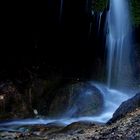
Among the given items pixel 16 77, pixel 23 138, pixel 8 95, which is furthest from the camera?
pixel 16 77

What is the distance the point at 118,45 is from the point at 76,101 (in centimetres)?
465

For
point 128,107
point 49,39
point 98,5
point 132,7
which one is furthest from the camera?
point 132,7

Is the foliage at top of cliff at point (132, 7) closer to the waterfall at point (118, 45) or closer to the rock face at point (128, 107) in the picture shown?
the waterfall at point (118, 45)

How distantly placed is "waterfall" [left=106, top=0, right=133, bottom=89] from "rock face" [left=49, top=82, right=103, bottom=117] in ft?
8.08

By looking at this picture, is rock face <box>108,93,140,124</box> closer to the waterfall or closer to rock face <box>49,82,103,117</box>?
rock face <box>49,82,103,117</box>

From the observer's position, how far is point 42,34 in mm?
19500

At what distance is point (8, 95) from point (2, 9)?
157 inches

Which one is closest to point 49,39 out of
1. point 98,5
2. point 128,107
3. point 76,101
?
point 98,5

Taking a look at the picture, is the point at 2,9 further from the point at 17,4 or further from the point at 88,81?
the point at 88,81

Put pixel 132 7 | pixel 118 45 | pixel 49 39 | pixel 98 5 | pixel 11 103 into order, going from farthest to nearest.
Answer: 1. pixel 132 7
2. pixel 118 45
3. pixel 49 39
4. pixel 98 5
5. pixel 11 103

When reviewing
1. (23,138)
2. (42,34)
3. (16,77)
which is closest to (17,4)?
(42,34)

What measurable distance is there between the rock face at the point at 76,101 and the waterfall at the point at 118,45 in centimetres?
246

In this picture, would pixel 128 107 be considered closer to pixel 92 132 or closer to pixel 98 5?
pixel 92 132

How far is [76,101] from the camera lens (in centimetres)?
1697
